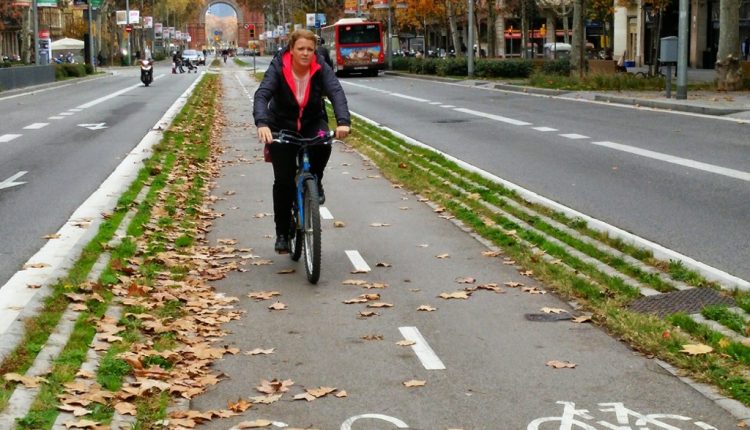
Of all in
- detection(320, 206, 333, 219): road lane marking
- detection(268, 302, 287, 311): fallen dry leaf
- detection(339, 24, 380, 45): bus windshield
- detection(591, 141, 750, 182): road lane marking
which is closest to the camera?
detection(268, 302, 287, 311): fallen dry leaf

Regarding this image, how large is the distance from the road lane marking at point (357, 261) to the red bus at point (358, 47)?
2233 inches

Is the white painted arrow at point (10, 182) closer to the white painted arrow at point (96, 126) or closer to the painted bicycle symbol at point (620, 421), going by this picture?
the white painted arrow at point (96, 126)

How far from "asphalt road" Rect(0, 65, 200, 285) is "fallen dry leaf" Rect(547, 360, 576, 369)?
4.13 m

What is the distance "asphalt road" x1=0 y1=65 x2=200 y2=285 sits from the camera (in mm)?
11422

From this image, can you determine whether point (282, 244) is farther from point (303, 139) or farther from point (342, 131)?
point (342, 131)

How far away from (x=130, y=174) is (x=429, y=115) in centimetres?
1421

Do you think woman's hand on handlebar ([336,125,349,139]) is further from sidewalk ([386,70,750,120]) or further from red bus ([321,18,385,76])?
red bus ([321,18,385,76])

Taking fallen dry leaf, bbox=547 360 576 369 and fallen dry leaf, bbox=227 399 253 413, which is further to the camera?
fallen dry leaf, bbox=547 360 576 369

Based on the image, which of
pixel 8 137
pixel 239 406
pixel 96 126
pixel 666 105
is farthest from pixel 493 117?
pixel 239 406

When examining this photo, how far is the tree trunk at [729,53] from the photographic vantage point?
3372cm

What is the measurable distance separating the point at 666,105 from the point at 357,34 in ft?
137

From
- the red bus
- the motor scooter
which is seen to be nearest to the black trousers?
the motor scooter

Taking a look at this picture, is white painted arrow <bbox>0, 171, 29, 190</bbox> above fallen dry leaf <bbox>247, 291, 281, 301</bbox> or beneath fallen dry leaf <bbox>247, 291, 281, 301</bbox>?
above

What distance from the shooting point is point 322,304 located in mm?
8164
